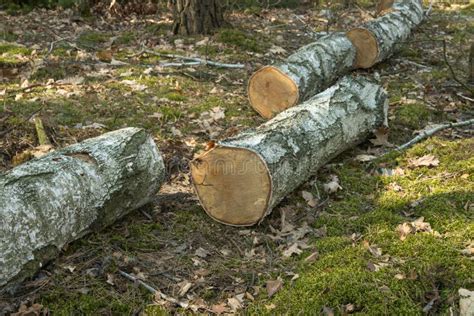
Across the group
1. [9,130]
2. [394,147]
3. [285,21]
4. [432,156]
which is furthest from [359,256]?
[285,21]

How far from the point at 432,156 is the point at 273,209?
6.11 ft

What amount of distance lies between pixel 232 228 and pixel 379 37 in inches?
206

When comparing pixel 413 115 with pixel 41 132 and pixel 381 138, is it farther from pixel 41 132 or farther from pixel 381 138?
pixel 41 132

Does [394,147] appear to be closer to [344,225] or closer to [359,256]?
[344,225]

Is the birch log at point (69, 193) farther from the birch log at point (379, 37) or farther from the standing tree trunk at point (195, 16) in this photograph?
the standing tree trunk at point (195, 16)

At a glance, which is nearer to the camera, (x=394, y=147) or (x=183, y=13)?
(x=394, y=147)

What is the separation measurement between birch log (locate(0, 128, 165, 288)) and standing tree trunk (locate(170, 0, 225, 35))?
5.61 m

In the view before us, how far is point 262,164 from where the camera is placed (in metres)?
4.32

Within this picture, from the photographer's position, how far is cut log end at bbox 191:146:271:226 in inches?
171

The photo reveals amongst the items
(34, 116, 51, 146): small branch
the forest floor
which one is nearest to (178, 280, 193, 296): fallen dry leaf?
the forest floor

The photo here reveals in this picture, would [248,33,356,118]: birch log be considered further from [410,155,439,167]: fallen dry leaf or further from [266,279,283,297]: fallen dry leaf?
[266,279,283,297]: fallen dry leaf

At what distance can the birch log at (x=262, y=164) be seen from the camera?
172 inches

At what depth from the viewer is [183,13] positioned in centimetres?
977

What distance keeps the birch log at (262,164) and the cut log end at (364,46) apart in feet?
11.6
